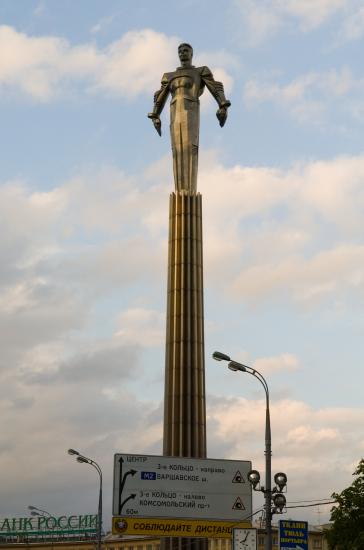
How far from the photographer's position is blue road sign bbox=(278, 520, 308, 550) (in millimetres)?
31594

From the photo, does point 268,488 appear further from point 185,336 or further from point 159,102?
point 159,102

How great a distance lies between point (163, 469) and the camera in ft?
137

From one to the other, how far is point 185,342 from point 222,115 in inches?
588

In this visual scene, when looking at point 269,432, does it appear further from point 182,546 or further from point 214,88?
point 214,88

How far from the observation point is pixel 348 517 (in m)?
53.6

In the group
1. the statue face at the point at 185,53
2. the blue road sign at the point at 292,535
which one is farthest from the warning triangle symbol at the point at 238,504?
the statue face at the point at 185,53

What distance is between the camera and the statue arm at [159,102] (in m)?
55.1

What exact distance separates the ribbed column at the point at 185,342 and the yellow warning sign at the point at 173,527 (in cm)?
374

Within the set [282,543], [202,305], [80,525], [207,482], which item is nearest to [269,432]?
[282,543]

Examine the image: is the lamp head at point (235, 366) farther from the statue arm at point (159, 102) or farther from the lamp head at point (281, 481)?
the statue arm at point (159, 102)

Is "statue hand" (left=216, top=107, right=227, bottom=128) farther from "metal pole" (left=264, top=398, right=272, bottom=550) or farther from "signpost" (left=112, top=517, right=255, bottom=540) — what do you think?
"metal pole" (left=264, top=398, right=272, bottom=550)

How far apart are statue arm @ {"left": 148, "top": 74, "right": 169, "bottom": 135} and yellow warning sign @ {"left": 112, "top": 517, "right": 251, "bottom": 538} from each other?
24.9 meters

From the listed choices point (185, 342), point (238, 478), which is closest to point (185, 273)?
point (185, 342)

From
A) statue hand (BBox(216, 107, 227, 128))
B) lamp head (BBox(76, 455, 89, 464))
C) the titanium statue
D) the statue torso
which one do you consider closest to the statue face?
the titanium statue
